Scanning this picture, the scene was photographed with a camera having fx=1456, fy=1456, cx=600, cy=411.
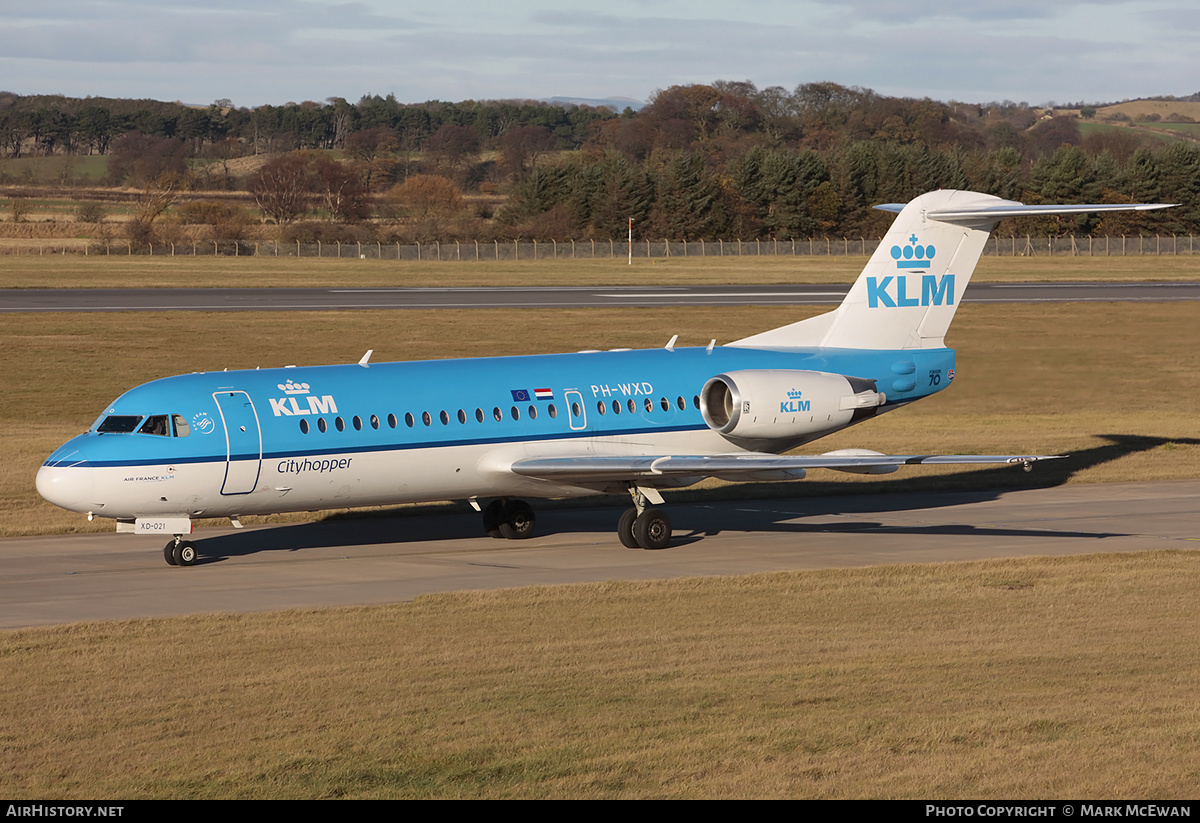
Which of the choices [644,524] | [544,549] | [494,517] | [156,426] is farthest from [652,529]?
[156,426]

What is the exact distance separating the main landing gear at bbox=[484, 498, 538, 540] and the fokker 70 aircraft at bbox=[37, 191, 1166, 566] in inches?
1.6

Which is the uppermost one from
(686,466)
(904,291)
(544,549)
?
(904,291)

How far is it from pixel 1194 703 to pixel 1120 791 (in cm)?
314

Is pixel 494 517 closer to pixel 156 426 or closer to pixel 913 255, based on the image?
pixel 156 426

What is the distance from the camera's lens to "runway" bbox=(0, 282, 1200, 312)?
68.1m

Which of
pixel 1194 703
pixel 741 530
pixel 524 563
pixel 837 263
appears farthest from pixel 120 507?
pixel 837 263

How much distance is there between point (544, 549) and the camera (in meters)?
25.0

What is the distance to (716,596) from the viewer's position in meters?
20.1

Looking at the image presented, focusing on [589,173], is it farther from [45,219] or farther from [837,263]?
[45,219]

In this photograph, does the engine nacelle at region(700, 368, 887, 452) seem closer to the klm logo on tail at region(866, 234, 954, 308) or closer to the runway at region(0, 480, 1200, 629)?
the runway at region(0, 480, 1200, 629)

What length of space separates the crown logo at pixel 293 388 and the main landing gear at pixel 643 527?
19.1 ft

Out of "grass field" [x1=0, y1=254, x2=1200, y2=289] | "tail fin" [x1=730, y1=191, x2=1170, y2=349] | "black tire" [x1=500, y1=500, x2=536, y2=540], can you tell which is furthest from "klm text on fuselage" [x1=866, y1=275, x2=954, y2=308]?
"grass field" [x1=0, y1=254, x2=1200, y2=289]

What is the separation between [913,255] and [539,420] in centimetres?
895

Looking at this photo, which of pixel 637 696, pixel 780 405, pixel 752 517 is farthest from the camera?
pixel 752 517
